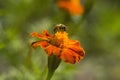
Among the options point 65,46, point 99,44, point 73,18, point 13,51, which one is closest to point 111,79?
point 99,44

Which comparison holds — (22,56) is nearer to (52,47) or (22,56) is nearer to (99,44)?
(52,47)

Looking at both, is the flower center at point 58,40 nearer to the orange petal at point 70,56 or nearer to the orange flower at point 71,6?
the orange petal at point 70,56

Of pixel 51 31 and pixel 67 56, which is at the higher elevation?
pixel 67 56

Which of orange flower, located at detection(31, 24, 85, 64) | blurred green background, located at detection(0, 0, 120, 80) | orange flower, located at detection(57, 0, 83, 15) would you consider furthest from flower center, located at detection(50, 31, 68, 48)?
orange flower, located at detection(57, 0, 83, 15)

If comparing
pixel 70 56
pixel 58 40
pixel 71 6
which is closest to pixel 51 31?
pixel 71 6

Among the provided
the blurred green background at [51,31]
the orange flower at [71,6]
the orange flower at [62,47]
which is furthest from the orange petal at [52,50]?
the orange flower at [71,6]

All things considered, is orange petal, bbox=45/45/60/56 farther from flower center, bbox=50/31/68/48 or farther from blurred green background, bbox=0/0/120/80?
blurred green background, bbox=0/0/120/80

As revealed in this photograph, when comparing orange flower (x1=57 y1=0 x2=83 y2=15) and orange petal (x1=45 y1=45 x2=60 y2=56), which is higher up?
orange petal (x1=45 y1=45 x2=60 y2=56)

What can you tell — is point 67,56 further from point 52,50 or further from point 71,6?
point 71,6
